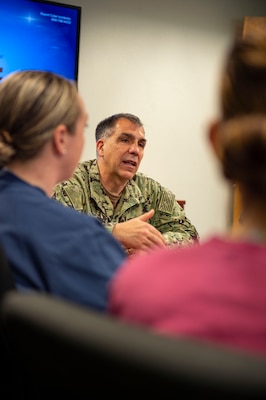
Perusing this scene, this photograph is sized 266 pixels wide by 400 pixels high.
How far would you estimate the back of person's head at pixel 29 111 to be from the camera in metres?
1.33

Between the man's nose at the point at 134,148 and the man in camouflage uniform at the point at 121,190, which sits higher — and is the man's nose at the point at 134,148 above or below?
above

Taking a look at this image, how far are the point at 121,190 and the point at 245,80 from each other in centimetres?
225

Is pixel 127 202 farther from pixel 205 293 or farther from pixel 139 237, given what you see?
pixel 205 293

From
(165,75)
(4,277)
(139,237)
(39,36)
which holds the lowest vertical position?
(139,237)

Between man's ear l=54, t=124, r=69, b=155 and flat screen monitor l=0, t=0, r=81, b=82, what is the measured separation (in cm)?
243

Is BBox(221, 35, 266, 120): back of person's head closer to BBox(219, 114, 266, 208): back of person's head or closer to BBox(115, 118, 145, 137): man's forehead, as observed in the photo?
BBox(219, 114, 266, 208): back of person's head

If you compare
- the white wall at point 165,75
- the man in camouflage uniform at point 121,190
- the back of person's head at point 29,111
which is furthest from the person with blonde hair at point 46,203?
the white wall at point 165,75

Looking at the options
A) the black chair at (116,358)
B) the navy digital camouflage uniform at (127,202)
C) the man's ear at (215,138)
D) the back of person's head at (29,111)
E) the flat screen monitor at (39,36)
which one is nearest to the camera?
the black chair at (116,358)

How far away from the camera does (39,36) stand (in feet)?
12.3

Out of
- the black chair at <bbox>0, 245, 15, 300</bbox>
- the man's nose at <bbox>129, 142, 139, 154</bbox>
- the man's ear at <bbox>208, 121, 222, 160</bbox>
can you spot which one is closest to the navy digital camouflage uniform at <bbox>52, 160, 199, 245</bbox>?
the man's nose at <bbox>129, 142, 139, 154</bbox>

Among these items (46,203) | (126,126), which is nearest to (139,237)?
(46,203)

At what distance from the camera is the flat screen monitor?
3.65 m

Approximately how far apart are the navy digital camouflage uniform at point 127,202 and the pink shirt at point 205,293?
6.00 ft

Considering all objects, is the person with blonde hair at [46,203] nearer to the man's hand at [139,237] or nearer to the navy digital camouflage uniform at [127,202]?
the man's hand at [139,237]
